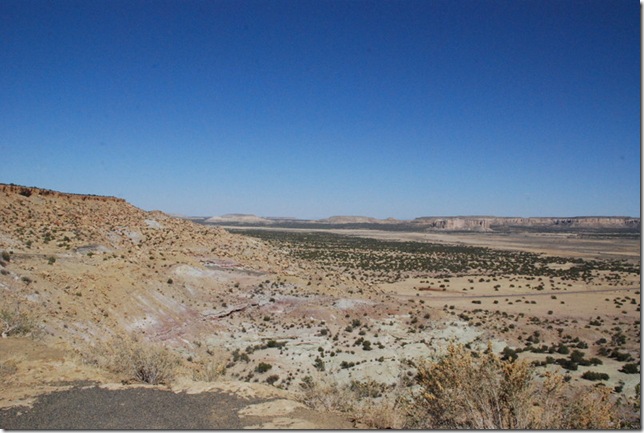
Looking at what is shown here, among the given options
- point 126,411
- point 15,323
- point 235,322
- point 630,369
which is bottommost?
point 630,369

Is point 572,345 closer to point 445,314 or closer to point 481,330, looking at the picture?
point 481,330

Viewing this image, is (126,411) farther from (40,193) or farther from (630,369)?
(40,193)

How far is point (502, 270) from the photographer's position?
72812 millimetres

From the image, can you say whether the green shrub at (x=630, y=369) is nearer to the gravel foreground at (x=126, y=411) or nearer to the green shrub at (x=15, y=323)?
the gravel foreground at (x=126, y=411)

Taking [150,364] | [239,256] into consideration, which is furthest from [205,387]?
[239,256]

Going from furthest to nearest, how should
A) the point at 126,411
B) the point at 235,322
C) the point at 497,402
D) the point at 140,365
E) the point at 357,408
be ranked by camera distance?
the point at 235,322 < the point at 140,365 < the point at 357,408 < the point at 126,411 < the point at 497,402

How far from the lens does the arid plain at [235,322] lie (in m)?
10.7

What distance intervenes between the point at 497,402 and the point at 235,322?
22348mm

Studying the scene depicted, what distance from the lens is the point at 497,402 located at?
7.24m

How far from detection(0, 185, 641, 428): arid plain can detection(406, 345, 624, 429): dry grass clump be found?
1.66 feet

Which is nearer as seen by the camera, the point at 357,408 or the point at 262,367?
the point at 357,408

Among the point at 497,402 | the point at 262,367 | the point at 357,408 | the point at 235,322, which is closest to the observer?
the point at 497,402

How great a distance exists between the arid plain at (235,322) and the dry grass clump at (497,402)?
0.51 m

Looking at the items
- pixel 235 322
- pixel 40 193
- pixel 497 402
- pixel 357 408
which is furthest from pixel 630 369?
pixel 40 193
